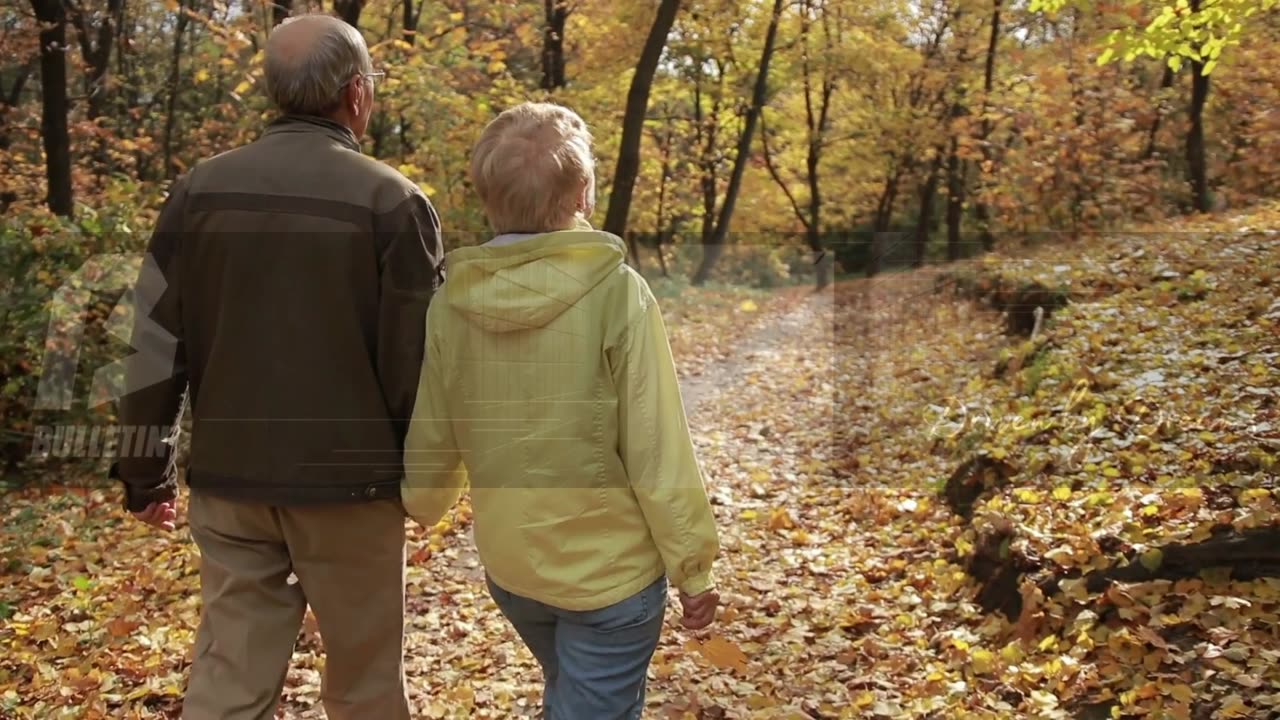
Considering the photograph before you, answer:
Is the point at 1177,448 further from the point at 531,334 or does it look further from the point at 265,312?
the point at 265,312

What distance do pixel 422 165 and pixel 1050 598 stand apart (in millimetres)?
12059

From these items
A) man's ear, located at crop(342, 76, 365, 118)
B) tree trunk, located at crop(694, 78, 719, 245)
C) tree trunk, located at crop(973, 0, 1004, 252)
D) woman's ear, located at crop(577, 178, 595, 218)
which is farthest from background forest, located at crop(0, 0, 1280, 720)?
tree trunk, located at crop(694, 78, 719, 245)

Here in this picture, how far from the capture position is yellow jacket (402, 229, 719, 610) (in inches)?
81.4

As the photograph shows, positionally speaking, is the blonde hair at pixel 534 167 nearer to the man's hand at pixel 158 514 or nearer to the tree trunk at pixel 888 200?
the man's hand at pixel 158 514

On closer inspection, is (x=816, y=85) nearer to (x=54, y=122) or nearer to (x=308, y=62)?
(x=54, y=122)

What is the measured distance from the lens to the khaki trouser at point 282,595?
230 cm

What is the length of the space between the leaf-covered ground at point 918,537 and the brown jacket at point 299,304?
1797mm

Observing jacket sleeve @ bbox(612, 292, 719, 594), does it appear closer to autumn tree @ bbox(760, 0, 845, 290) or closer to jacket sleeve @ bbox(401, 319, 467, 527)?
jacket sleeve @ bbox(401, 319, 467, 527)

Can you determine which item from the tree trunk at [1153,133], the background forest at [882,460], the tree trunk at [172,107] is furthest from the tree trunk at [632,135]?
the tree trunk at [172,107]

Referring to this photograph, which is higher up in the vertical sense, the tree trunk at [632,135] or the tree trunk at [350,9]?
the tree trunk at [350,9]

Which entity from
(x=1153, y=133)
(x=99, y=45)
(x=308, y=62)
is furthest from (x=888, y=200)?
(x=308, y=62)

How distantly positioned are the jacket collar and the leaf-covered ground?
7.49 feet

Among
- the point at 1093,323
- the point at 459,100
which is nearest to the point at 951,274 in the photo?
the point at 1093,323

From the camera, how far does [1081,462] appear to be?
4.88 metres
